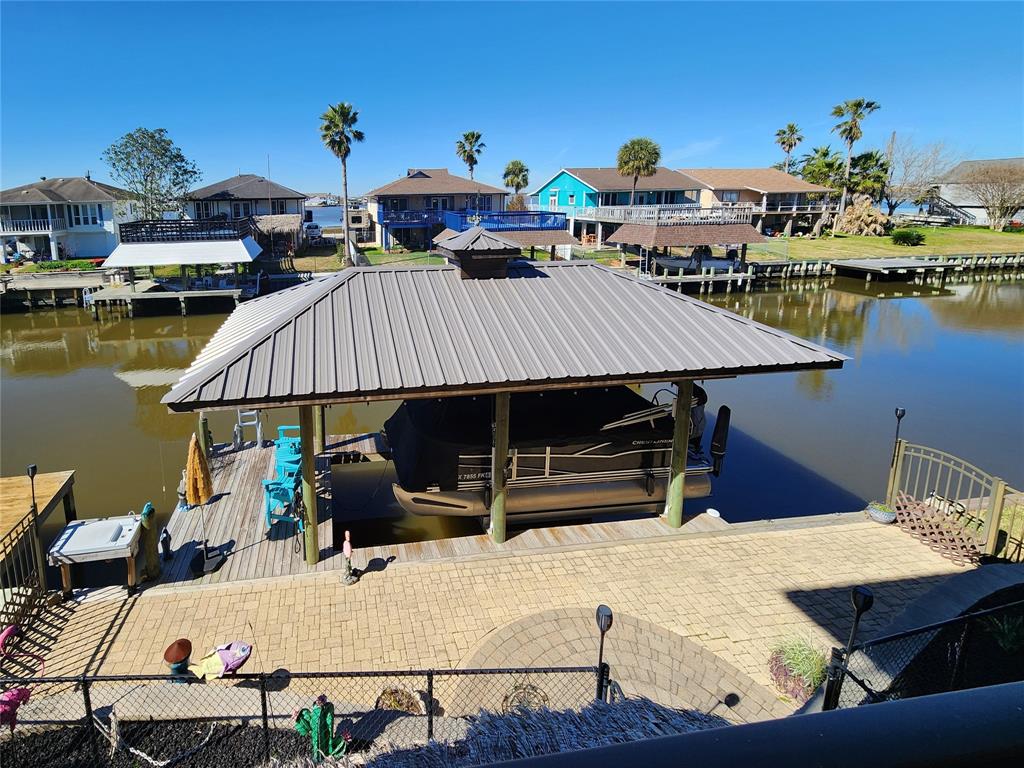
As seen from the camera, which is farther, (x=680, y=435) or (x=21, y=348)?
(x=21, y=348)

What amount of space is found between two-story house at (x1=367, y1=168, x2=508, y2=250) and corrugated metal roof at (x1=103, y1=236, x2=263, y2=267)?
18.1 metres

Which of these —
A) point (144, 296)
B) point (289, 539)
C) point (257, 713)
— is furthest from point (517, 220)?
point (257, 713)

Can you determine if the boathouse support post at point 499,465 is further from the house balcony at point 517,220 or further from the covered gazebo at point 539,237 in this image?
the house balcony at point 517,220

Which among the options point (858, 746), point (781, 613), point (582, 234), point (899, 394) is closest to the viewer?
point (858, 746)

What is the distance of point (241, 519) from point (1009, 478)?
16.3 meters

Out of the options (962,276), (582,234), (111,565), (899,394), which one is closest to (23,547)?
(111,565)

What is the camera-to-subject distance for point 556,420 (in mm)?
11688

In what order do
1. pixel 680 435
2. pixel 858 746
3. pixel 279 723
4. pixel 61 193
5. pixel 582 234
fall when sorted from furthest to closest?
pixel 582 234 → pixel 61 193 → pixel 680 435 → pixel 279 723 → pixel 858 746

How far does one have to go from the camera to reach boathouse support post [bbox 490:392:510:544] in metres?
10.1

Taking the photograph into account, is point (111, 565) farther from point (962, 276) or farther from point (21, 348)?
point (962, 276)

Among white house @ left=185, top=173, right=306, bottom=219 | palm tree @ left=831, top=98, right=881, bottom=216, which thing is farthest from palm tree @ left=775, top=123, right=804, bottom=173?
white house @ left=185, top=173, right=306, bottom=219

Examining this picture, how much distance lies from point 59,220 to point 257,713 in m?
53.5

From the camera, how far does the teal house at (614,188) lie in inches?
2327

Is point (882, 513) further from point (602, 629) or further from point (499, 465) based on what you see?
point (602, 629)
